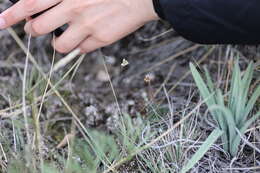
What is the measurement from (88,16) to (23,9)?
181 millimetres

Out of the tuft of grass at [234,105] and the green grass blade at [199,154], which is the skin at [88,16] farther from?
the green grass blade at [199,154]

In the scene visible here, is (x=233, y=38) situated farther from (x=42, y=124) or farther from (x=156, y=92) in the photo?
(x=42, y=124)

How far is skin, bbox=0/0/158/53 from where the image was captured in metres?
1.23

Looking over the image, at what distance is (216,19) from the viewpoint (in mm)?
1099

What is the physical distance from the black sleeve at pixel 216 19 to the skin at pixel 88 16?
94mm

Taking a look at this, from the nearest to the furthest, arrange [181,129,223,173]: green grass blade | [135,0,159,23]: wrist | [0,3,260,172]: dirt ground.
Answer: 1. [181,129,223,173]: green grass blade
2. [135,0,159,23]: wrist
3. [0,3,260,172]: dirt ground

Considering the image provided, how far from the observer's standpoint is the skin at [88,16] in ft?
4.04

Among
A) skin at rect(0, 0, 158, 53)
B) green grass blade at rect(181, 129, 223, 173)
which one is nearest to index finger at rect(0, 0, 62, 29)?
skin at rect(0, 0, 158, 53)

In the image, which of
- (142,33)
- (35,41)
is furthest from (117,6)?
(35,41)

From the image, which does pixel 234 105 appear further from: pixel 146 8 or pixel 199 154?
pixel 146 8

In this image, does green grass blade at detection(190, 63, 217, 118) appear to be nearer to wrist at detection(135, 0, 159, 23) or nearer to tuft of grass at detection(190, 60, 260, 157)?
tuft of grass at detection(190, 60, 260, 157)

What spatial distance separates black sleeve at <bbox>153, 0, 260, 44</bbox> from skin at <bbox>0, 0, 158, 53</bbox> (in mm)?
94

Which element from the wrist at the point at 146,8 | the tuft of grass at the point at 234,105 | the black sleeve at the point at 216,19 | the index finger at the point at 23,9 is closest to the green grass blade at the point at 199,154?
the tuft of grass at the point at 234,105

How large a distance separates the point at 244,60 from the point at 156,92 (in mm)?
320
